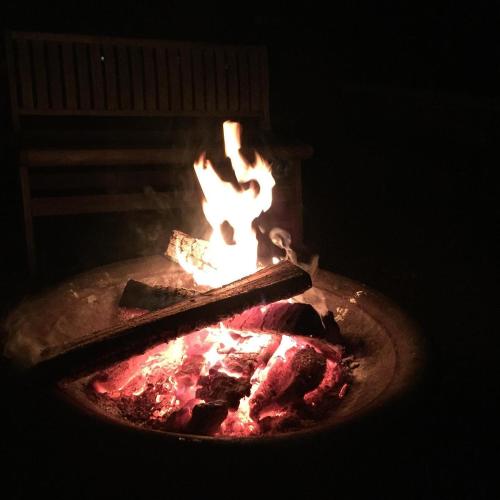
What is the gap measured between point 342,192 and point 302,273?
124 inches

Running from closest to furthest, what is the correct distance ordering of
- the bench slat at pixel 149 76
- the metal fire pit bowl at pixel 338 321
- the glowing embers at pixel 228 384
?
the metal fire pit bowl at pixel 338 321, the glowing embers at pixel 228 384, the bench slat at pixel 149 76

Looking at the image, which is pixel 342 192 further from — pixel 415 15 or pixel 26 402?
pixel 26 402

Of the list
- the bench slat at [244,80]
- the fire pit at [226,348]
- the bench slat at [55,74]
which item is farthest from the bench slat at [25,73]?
the fire pit at [226,348]

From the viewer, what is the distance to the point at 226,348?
2.19 metres

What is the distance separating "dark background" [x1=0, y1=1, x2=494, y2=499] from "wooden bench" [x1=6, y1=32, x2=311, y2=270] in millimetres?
427

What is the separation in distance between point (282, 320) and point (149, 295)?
61 cm

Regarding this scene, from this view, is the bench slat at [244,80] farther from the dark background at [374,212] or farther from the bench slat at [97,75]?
the dark background at [374,212]

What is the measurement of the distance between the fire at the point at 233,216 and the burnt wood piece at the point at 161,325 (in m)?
0.44

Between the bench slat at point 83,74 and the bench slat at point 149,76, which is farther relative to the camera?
the bench slat at point 149,76

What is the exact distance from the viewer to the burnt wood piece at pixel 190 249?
2666 mm

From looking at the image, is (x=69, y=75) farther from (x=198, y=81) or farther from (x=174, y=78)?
(x=198, y=81)

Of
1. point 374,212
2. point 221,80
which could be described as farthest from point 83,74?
point 374,212

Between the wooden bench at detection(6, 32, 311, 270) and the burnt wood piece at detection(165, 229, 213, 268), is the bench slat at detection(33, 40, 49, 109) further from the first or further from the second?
the burnt wood piece at detection(165, 229, 213, 268)

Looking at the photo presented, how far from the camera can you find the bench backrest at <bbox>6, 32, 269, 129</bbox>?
385 cm
